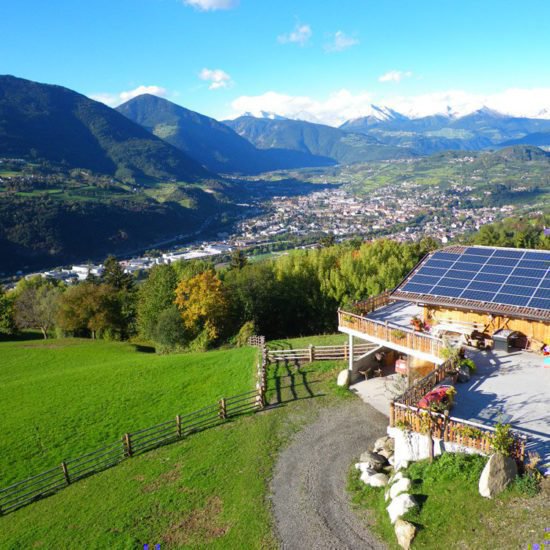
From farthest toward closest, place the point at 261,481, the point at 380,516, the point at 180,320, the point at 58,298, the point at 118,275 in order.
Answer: the point at 118,275 < the point at 58,298 < the point at 180,320 < the point at 261,481 < the point at 380,516

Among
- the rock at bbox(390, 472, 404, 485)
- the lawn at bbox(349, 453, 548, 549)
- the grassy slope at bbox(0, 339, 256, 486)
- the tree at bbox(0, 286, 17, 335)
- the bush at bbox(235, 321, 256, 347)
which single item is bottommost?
the tree at bbox(0, 286, 17, 335)

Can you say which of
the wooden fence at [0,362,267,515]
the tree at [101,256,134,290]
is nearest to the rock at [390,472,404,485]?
the wooden fence at [0,362,267,515]

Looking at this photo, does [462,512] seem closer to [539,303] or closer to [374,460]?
[374,460]

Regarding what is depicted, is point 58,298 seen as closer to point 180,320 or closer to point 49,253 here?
point 180,320

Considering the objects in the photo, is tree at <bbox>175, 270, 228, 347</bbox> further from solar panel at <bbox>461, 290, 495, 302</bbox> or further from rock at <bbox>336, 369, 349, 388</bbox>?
solar panel at <bbox>461, 290, 495, 302</bbox>

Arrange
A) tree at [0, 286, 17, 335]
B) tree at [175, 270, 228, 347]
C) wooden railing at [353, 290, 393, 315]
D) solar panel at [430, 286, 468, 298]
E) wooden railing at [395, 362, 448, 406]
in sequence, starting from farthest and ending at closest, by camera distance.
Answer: tree at [0, 286, 17, 335] → tree at [175, 270, 228, 347] → wooden railing at [353, 290, 393, 315] → solar panel at [430, 286, 468, 298] → wooden railing at [395, 362, 448, 406]

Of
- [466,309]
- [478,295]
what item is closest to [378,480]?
[466,309]

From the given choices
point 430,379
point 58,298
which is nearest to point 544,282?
point 430,379
